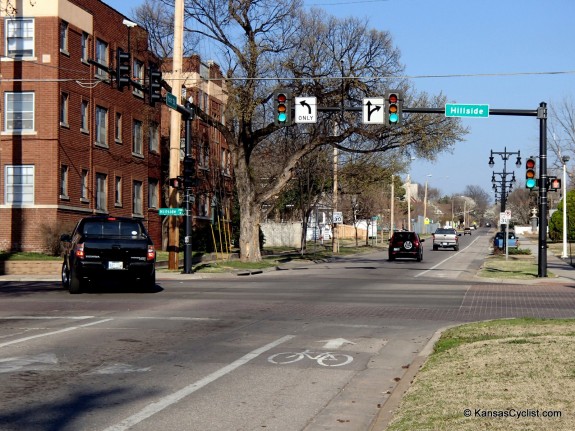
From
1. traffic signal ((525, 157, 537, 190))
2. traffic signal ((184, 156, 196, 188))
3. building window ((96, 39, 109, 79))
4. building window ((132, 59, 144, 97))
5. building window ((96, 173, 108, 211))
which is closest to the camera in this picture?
traffic signal ((184, 156, 196, 188))

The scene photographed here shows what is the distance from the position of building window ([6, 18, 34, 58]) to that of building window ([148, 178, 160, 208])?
12.8 metres

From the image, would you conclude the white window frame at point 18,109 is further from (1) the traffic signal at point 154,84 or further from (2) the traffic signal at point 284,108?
(2) the traffic signal at point 284,108

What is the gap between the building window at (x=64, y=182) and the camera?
36188mm

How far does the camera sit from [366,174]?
166 feet

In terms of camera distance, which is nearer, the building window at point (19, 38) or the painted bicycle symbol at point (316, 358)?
the painted bicycle symbol at point (316, 358)

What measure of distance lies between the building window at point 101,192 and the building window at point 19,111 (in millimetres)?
5065

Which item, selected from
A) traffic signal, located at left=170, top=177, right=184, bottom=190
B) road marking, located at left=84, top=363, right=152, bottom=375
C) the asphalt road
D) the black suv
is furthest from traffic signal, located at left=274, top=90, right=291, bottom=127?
the black suv

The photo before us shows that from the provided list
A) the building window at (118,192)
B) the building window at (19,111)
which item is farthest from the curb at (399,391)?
the building window at (118,192)

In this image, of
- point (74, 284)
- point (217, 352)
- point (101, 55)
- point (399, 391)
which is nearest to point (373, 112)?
point (74, 284)

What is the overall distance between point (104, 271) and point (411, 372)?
12557 mm

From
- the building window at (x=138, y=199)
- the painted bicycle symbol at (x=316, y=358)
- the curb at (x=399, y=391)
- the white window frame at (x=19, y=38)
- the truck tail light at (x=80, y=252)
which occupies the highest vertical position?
the white window frame at (x=19, y=38)

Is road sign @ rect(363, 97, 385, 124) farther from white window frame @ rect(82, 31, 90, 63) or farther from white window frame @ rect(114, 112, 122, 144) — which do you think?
white window frame @ rect(114, 112, 122, 144)

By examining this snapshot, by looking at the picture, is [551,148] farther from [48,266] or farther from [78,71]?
[48,266]

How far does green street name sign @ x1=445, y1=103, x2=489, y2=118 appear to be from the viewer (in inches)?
1073
